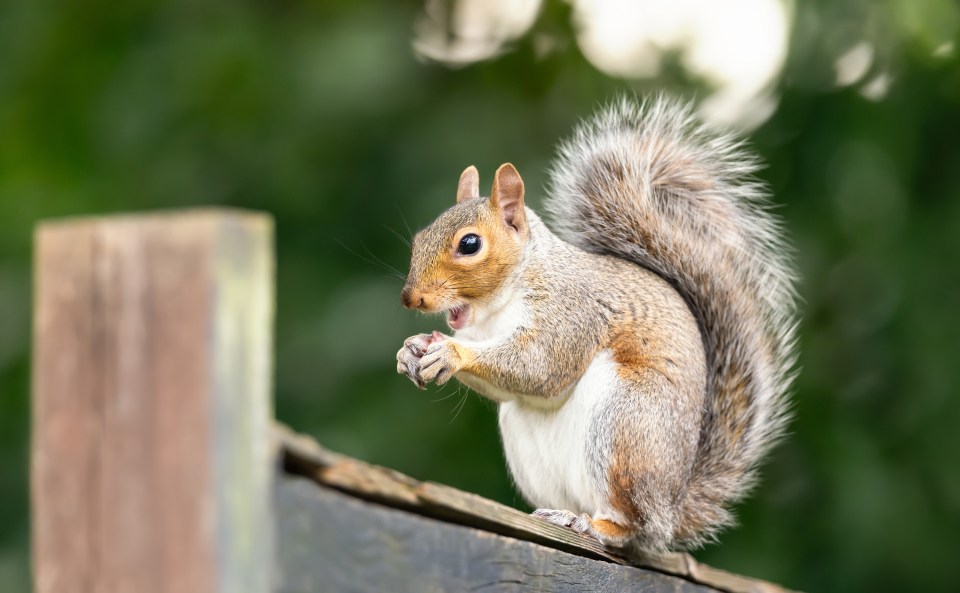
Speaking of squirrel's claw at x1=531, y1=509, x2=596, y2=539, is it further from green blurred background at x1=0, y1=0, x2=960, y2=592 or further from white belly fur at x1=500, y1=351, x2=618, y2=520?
green blurred background at x1=0, y1=0, x2=960, y2=592

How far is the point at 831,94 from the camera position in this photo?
289 cm

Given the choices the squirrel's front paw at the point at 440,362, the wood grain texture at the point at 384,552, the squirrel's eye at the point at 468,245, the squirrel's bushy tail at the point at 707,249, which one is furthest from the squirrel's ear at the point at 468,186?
the wood grain texture at the point at 384,552

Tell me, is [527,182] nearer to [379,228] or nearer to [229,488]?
[379,228]

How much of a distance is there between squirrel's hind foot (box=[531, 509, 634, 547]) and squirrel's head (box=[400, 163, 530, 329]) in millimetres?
345

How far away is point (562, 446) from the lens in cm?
175

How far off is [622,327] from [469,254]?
0.84ft

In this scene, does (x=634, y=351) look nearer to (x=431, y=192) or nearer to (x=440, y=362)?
(x=440, y=362)

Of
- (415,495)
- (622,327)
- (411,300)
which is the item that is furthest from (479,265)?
(415,495)

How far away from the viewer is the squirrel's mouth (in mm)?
1821

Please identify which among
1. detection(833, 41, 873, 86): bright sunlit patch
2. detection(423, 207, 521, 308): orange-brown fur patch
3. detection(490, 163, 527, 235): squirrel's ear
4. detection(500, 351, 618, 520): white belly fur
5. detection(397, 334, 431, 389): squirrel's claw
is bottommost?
detection(500, 351, 618, 520): white belly fur

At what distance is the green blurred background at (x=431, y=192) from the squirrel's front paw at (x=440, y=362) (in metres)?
1.04

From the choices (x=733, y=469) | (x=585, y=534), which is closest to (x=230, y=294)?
(x=585, y=534)

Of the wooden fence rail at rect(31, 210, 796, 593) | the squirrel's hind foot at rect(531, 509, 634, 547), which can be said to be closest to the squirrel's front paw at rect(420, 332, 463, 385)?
the squirrel's hind foot at rect(531, 509, 634, 547)

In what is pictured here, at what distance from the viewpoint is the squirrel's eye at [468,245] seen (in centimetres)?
177
